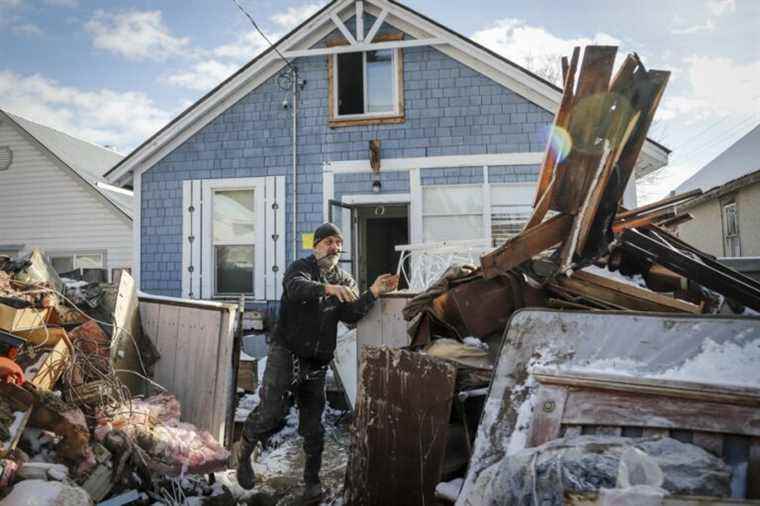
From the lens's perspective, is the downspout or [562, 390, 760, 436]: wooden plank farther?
the downspout

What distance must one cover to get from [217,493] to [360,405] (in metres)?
1.47

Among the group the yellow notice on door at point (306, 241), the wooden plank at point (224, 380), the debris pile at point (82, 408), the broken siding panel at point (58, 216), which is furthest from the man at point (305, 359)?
the broken siding panel at point (58, 216)

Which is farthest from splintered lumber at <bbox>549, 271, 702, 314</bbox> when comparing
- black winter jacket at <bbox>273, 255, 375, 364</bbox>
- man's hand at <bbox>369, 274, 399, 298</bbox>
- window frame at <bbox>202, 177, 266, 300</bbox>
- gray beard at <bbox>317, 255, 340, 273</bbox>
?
window frame at <bbox>202, 177, 266, 300</bbox>

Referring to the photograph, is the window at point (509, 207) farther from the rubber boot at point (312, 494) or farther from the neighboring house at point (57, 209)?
the neighboring house at point (57, 209)

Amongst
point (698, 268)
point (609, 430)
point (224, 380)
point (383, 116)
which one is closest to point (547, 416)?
point (609, 430)

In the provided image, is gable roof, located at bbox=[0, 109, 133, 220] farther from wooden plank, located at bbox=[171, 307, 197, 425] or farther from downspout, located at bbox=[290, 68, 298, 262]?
wooden plank, located at bbox=[171, 307, 197, 425]

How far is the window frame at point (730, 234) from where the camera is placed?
13203 millimetres

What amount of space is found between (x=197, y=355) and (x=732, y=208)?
14245 millimetres

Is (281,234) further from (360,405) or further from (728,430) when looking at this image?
(728,430)

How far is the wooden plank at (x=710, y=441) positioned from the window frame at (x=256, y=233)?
23.1 ft

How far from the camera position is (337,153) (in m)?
8.23

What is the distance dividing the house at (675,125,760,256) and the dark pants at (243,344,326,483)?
26.6 feet

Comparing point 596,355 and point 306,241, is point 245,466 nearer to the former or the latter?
point 596,355

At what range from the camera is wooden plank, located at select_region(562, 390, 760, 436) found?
5.96 ft
